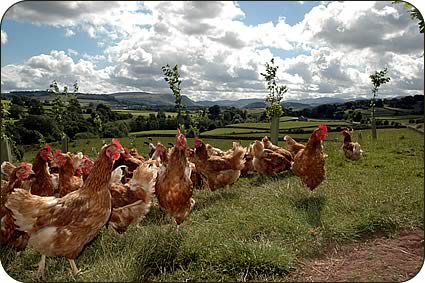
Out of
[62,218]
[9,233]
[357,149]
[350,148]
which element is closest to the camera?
[62,218]

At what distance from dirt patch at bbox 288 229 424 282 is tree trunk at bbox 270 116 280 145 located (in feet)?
7.43

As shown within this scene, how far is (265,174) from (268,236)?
418 cm

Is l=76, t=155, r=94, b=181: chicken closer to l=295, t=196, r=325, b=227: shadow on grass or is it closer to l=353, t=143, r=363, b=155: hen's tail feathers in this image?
l=295, t=196, r=325, b=227: shadow on grass

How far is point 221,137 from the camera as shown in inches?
228

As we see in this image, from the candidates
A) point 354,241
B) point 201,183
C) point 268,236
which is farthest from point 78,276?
point 201,183

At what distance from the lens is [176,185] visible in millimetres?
4605

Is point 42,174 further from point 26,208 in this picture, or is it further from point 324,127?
point 324,127

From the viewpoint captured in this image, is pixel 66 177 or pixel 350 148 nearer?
pixel 66 177

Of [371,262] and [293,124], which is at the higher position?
[293,124]

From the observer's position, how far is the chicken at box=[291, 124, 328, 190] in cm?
593

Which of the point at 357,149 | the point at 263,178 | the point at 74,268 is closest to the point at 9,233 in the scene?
the point at 74,268

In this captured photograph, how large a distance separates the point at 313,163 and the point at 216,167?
1.78m

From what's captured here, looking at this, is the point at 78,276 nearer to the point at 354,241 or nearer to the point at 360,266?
the point at 360,266

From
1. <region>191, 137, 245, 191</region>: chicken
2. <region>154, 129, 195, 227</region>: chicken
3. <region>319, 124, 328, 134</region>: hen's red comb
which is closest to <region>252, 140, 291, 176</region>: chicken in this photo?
<region>191, 137, 245, 191</region>: chicken
